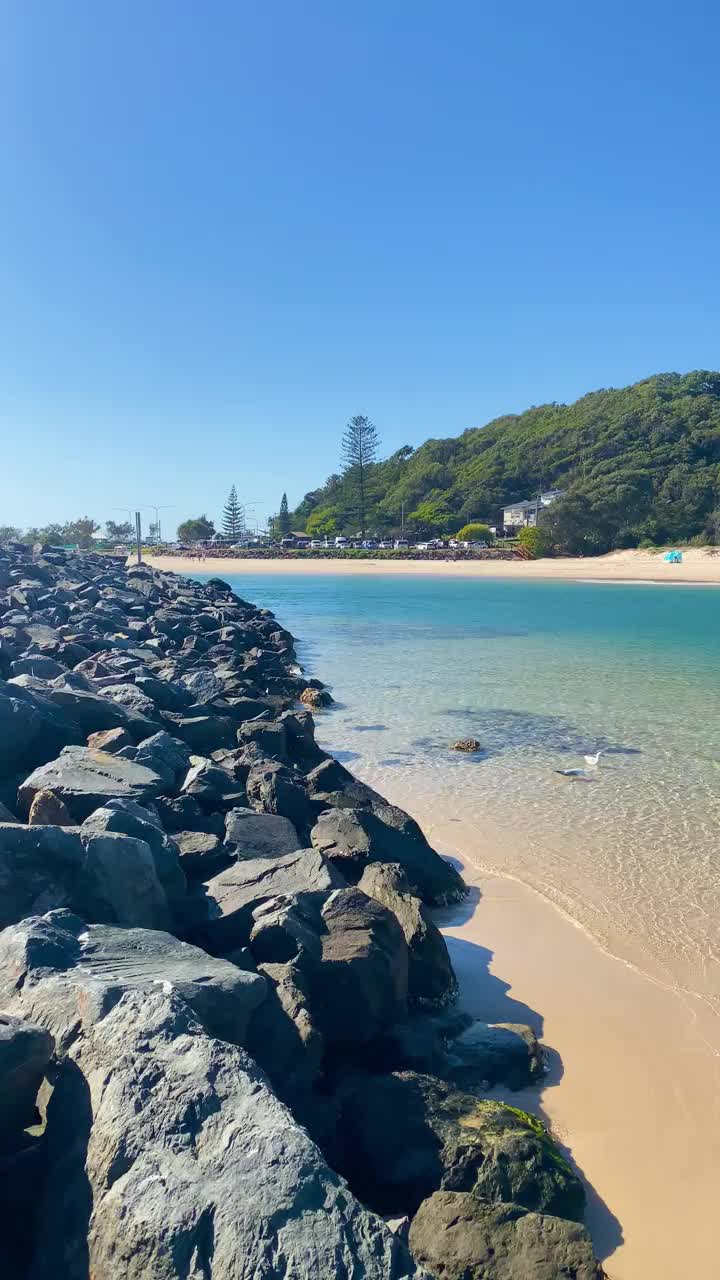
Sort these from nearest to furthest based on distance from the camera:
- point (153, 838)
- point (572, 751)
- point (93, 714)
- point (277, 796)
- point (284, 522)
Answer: point (153, 838) → point (277, 796) → point (93, 714) → point (572, 751) → point (284, 522)

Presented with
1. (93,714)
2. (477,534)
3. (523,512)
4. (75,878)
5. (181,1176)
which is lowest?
(181,1176)

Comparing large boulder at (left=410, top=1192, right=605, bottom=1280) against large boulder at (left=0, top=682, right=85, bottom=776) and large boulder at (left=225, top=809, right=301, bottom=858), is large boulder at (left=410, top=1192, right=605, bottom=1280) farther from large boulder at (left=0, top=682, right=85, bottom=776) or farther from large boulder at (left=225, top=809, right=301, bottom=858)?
large boulder at (left=0, top=682, right=85, bottom=776)

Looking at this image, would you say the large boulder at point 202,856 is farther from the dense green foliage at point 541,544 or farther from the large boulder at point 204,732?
the dense green foliage at point 541,544

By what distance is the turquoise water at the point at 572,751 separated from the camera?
6027 millimetres

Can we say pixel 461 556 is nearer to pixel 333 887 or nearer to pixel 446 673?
pixel 446 673

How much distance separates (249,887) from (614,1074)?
1.98 m

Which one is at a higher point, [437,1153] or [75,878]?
[75,878]

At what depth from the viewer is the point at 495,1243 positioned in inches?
104

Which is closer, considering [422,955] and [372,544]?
[422,955]

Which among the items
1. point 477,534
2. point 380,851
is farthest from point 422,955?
point 477,534

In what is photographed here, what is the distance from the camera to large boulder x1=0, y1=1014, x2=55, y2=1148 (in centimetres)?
234

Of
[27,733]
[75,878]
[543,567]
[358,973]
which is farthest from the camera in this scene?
[543,567]

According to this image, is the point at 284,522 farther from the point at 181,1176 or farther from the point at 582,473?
the point at 181,1176

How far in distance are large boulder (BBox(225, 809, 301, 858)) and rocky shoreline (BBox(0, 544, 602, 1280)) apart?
0.02m
